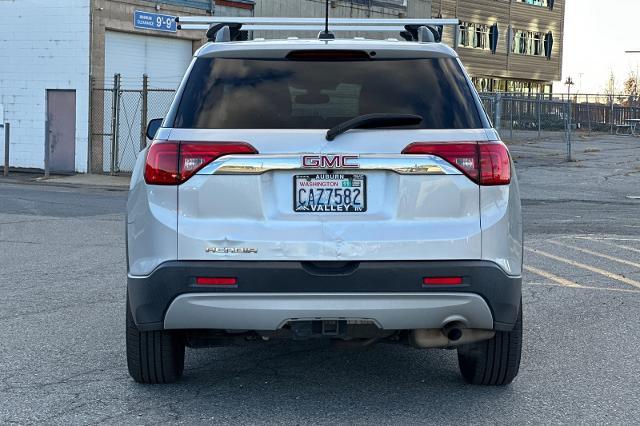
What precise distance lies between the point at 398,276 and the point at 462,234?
365mm

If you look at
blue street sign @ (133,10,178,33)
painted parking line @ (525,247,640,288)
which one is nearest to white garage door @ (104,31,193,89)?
blue street sign @ (133,10,178,33)

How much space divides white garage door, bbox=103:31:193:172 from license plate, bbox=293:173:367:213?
76.4 ft

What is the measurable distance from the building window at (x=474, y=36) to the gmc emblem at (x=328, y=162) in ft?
172

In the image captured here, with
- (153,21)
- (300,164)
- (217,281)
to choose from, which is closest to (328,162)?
(300,164)

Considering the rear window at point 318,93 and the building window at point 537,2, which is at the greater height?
the building window at point 537,2

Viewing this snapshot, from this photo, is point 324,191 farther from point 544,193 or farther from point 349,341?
point 544,193

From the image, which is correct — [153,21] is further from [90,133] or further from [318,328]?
[318,328]

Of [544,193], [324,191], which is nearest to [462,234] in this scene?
[324,191]

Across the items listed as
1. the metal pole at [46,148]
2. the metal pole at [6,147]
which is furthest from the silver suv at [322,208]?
the metal pole at [6,147]

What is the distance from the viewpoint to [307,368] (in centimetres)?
652

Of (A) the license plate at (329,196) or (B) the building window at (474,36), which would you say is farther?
(B) the building window at (474,36)

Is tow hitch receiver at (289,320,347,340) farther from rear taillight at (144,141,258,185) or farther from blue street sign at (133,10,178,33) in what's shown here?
blue street sign at (133,10,178,33)

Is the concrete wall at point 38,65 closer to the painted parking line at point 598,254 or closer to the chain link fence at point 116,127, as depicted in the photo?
the chain link fence at point 116,127

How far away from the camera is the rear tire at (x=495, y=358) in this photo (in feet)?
19.0
